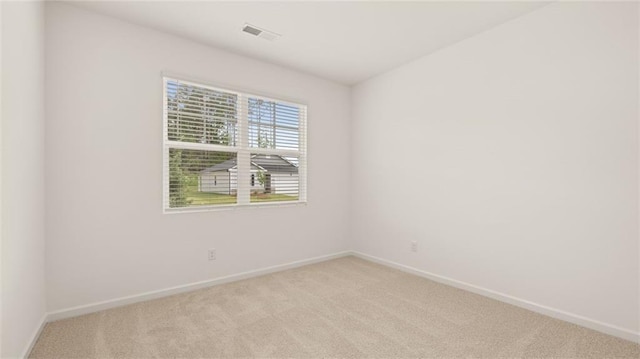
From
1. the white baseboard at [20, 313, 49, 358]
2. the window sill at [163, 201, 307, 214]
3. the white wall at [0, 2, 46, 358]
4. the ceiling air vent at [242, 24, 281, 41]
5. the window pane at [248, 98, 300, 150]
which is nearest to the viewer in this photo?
the white wall at [0, 2, 46, 358]

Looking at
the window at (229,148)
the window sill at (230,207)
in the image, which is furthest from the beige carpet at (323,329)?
the window at (229,148)

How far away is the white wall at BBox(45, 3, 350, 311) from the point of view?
2.47 metres

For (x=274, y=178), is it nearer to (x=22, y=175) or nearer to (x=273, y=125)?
(x=273, y=125)

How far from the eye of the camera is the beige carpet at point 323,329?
201 cm

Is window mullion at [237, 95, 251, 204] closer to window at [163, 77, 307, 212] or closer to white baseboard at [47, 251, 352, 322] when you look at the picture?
window at [163, 77, 307, 212]

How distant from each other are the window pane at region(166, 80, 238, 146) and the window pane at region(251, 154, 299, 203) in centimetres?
47

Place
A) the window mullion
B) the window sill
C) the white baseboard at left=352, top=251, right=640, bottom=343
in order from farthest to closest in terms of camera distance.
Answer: the window mullion, the window sill, the white baseboard at left=352, top=251, right=640, bottom=343

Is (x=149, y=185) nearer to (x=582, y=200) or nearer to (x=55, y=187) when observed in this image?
(x=55, y=187)

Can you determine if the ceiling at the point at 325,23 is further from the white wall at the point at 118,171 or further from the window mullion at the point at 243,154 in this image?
the window mullion at the point at 243,154

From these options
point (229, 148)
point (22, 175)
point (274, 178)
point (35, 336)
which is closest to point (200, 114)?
point (229, 148)

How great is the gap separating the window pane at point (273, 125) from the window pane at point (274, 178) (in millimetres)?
182

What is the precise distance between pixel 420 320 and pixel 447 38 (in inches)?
112

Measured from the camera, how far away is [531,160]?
8.78 ft

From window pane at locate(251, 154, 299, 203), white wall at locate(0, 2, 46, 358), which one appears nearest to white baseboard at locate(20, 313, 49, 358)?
white wall at locate(0, 2, 46, 358)
